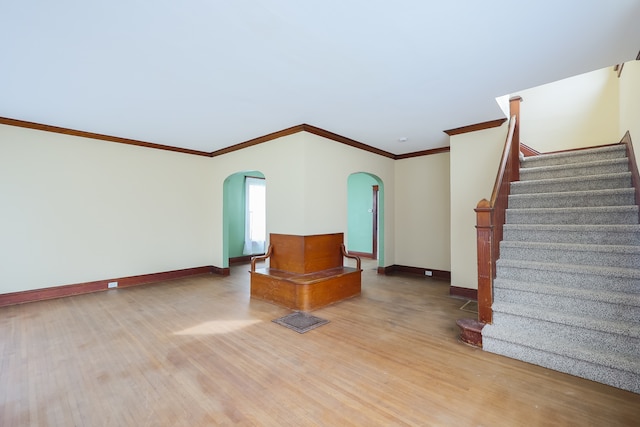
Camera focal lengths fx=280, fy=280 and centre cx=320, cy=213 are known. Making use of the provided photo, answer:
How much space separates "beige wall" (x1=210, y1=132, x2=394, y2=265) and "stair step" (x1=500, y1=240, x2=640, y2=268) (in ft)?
8.38

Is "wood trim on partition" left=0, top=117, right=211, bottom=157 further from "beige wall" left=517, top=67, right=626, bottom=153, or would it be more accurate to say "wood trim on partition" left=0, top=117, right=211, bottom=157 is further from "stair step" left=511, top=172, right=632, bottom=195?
"beige wall" left=517, top=67, right=626, bottom=153

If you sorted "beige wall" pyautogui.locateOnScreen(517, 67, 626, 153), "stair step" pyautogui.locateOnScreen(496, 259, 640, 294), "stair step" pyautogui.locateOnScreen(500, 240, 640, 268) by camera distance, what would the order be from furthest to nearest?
"beige wall" pyautogui.locateOnScreen(517, 67, 626, 153), "stair step" pyautogui.locateOnScreen(500, 240, 640, 268), "stair step" pyautogui.locateOnScreen(496, 259, 640, 294)

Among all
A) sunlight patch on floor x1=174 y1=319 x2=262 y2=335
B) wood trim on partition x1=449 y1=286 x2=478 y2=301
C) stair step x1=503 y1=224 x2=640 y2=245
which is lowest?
sunlight patch on floor x1=174 y1=319 x2=262 y2=335

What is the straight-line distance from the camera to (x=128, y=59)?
2559mm

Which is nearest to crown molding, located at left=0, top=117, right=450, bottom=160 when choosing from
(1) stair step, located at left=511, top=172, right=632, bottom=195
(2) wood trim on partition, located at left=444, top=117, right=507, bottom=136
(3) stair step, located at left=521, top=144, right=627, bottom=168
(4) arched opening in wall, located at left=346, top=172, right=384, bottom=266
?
(2) wood trim on partition, located at left=444, top=117, right=507, bottom=136

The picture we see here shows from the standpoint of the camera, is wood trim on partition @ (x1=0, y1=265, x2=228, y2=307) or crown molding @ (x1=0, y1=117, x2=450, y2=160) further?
crown molding @ (x1=0, y1=117, x2=450, y2=160)

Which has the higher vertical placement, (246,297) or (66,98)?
(66,98)

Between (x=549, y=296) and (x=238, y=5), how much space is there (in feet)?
12.1

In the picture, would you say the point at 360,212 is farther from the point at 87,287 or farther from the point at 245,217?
the point at 87,287

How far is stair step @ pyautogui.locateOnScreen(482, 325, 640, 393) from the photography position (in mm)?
2146

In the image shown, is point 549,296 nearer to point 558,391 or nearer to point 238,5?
point 558,391

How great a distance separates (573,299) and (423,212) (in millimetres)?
3500

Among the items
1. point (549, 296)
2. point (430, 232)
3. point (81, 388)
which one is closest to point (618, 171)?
point (549, 296)

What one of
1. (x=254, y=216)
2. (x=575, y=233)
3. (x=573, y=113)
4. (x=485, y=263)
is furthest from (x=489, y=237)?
(x=254, y=216)
